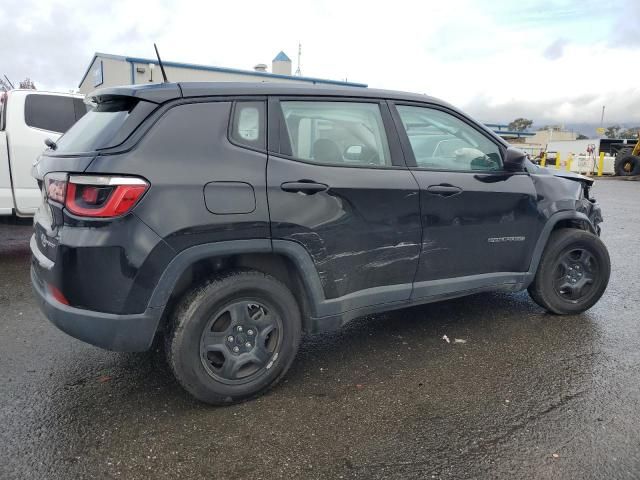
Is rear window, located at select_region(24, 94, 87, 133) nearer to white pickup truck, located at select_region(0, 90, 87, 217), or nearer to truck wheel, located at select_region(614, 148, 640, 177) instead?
white pickup truck, located at select_region(0, 90, 87, 217)

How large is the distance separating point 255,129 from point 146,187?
2.35ft

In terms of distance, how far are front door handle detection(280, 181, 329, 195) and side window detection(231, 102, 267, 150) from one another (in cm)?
26

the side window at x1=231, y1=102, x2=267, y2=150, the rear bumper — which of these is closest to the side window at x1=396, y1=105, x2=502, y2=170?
the side window at x1=231, y1=102, x2=267, y2=150

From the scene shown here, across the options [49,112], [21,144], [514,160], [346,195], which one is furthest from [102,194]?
[49,112]

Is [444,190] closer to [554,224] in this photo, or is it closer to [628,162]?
[554,224]

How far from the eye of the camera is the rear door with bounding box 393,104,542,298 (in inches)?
131

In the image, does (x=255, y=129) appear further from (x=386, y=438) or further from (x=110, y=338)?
(x=386, y=438)

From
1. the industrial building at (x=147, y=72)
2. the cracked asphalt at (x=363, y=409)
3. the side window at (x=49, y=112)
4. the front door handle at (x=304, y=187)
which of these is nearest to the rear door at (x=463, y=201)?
the cracked asphalt at (x=363, y=409)

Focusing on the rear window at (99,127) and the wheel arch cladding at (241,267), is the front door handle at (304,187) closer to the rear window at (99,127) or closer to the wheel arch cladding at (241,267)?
the wheel arch cladding at (241,267)

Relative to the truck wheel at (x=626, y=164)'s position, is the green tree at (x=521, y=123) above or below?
above

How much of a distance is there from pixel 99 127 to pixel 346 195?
57.2 inches

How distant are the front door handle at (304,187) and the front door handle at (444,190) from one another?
2.68ft

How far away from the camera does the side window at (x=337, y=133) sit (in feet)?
9.69

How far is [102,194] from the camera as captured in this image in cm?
243
